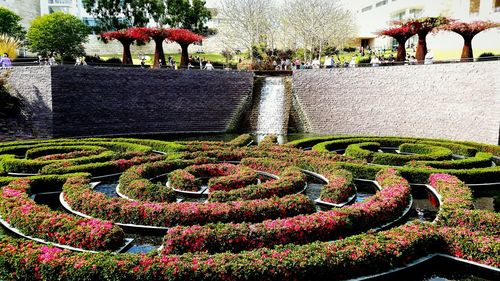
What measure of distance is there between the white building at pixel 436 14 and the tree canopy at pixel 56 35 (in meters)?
36.7

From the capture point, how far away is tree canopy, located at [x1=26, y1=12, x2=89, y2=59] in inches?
2194

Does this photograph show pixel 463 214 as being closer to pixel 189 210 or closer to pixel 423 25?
pixel 189 210

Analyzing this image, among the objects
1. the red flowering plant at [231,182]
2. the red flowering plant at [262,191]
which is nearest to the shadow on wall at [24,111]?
the red flowering plant at [231,182]

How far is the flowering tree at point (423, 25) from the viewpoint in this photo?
31.8m

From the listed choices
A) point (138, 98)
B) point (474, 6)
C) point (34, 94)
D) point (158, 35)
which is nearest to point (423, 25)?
point (474, 6)

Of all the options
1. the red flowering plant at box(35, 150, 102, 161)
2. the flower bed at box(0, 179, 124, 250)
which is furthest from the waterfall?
the flower bed at box(0, 179, 124, 250)

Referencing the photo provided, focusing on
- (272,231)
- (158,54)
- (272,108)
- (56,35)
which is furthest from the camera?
(56,35)

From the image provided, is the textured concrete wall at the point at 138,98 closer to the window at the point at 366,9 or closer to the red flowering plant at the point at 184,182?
the red flowering plant at the point at 184,182

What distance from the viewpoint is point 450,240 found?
1148 cm

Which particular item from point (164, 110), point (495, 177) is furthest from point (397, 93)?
point (164, 110)

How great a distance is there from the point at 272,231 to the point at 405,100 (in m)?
23.7

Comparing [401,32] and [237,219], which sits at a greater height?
[401,32]

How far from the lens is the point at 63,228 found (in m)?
11.6

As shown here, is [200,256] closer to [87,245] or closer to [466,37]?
[87,245]
